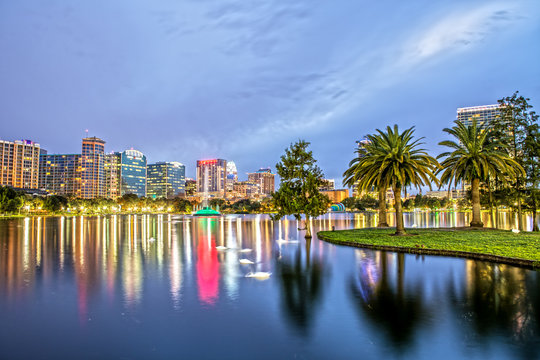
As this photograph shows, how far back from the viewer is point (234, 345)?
1040 centimetres

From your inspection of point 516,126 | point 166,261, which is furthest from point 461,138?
point 166,261

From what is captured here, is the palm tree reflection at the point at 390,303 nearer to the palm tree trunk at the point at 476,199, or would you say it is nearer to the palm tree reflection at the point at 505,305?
the palm tree reflection at the point at 505,305

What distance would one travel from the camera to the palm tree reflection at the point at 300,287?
1288cm

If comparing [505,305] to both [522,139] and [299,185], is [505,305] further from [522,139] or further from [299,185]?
[522,139]

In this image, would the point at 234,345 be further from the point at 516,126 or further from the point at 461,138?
the point at 516,126

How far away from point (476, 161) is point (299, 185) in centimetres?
1868

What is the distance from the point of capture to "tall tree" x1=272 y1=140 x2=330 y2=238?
3612 cm

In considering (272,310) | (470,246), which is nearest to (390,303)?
(272,310)

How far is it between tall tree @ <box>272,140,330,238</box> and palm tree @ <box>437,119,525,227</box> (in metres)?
13.4

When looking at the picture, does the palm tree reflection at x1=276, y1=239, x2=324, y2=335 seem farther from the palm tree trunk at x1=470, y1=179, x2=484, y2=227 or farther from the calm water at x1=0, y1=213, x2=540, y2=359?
the palm tree trunk at x1=470, y1=179, x2=484, y2=227

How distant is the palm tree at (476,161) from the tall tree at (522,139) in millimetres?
1121

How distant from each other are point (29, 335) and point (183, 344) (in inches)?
200

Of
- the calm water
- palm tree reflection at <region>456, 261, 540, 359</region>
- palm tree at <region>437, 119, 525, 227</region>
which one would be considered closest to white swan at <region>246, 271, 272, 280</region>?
the calm water

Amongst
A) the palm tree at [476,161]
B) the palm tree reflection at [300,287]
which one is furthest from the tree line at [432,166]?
the palm tree reflection at [300,287]
